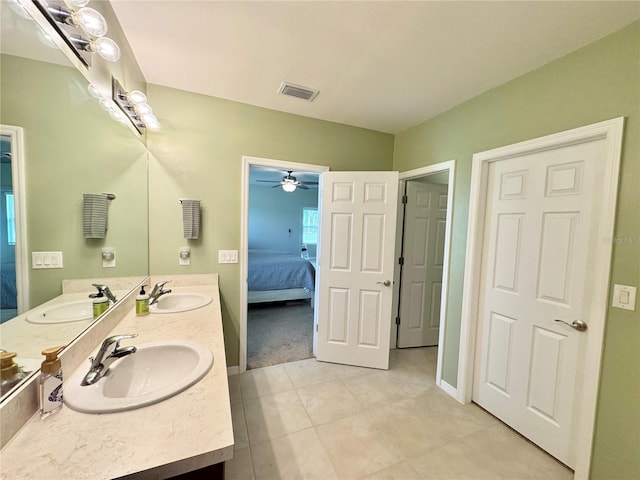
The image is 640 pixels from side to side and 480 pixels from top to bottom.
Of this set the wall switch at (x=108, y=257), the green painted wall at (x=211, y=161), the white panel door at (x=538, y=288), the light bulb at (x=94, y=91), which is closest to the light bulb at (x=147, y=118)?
the green painted wall at (x=211, y=161)

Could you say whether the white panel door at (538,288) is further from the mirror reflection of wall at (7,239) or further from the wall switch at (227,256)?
the mirror reflection of wall at (7,239)

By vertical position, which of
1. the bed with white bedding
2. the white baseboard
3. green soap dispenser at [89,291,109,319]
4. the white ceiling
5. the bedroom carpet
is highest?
the white ceiling

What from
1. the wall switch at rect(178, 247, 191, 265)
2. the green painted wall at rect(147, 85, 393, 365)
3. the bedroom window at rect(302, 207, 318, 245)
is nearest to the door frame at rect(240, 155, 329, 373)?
the green painted wall at rect(147, 85, 393, 365)

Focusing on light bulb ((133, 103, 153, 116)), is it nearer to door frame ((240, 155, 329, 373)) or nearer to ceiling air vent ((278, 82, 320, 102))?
door frame ((240, 155, 329, 373))

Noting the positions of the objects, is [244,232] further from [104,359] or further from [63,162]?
[104,359]

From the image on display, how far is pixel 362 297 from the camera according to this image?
8.43 feet

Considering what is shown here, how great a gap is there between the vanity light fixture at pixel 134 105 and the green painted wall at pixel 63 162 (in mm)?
123

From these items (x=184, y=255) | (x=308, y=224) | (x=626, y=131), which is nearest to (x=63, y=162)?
(x=184, y=255)

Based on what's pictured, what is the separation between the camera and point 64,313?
102 centimetres

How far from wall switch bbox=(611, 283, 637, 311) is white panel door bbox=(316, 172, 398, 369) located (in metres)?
1.45

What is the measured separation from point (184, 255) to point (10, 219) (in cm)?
148

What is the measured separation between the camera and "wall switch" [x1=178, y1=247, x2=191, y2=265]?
2160mm

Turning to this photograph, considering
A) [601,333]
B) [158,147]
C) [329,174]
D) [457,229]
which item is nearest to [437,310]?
[457,229]

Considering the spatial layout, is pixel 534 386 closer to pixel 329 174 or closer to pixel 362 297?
pixel 362 297
